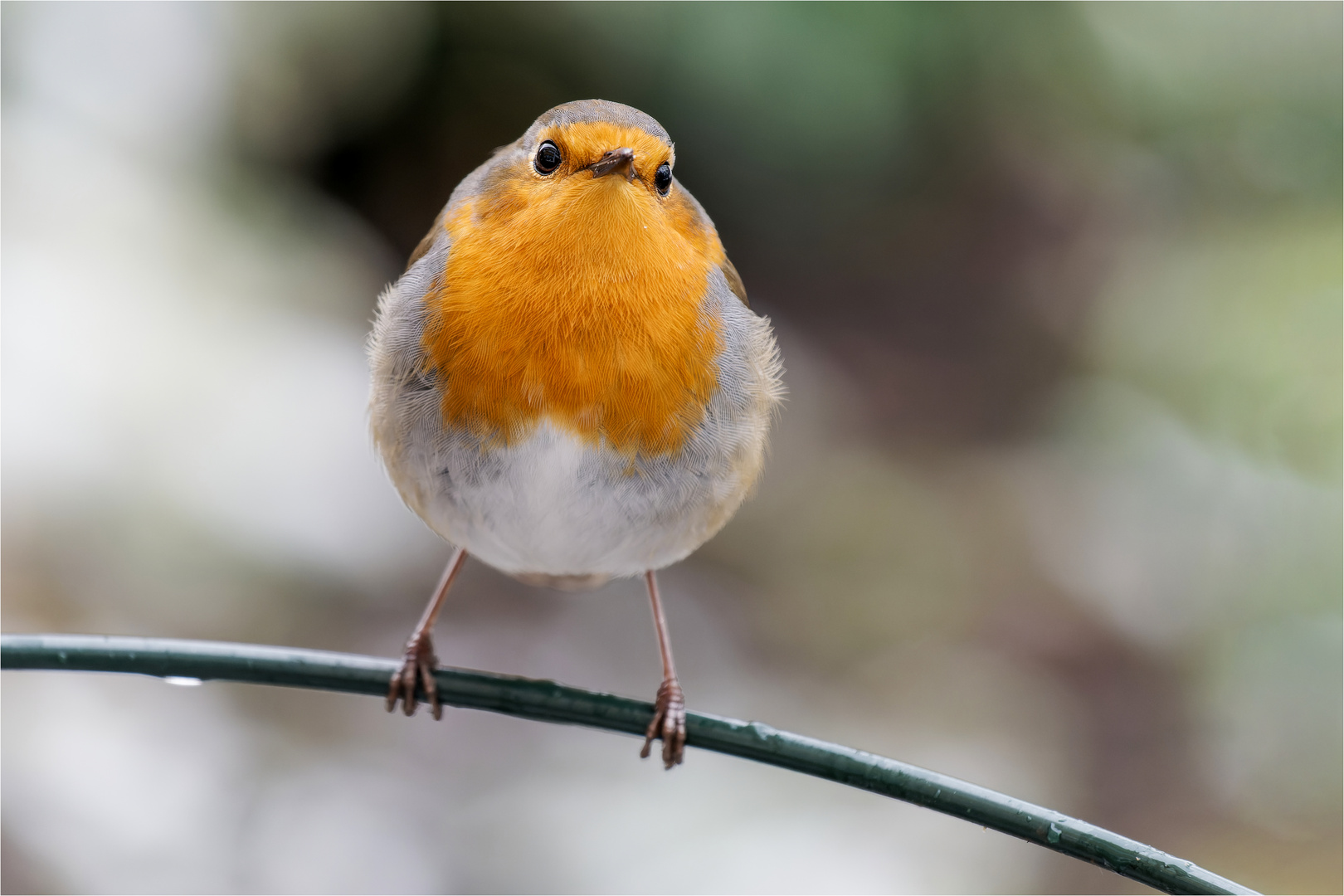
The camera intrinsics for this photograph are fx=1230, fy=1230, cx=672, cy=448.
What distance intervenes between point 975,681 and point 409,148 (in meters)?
2.32

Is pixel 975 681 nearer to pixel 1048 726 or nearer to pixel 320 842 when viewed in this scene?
pixel 1048 726

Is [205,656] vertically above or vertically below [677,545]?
below

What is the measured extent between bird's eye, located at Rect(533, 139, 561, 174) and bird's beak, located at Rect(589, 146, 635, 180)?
10 cm

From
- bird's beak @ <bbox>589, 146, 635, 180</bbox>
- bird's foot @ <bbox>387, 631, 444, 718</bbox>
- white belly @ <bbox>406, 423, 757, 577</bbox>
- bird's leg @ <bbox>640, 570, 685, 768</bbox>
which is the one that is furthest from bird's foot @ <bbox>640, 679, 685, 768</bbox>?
bird's beak @ <bbox>589, 146, 635, 180</bbox>

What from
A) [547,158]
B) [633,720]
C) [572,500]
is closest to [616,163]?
[547,158]

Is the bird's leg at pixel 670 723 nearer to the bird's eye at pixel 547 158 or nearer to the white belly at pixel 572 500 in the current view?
the white belly at pixel 572 500

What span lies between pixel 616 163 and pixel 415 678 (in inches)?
34.8

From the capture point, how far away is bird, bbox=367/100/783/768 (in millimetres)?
1614

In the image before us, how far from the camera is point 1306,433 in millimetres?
3133

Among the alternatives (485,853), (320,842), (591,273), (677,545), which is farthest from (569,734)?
(591,273)

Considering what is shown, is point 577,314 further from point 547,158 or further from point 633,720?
point 633,720

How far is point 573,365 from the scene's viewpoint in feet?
5.27

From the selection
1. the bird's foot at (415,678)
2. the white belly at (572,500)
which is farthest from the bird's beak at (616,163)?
the bird's foot at (415,678)

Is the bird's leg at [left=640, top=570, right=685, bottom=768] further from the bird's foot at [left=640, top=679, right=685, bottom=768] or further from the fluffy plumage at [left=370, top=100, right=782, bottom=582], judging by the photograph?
the fluffy plumage at [left=370, top=100, right=782, bottom=582]
